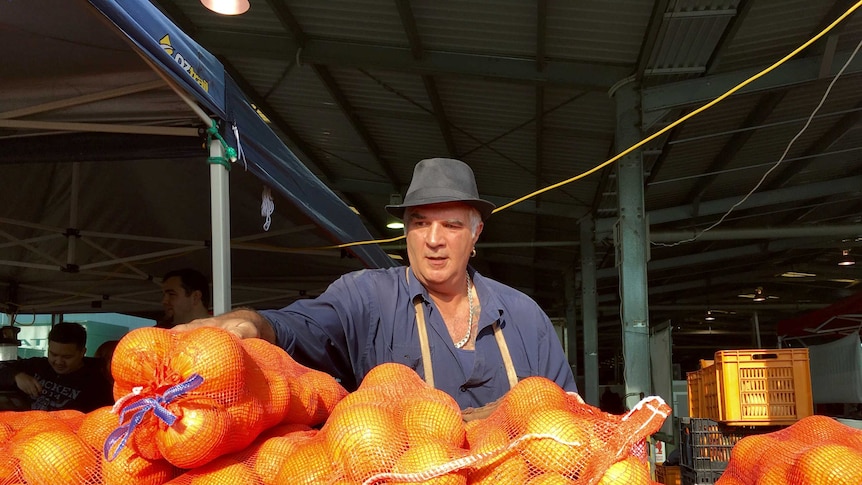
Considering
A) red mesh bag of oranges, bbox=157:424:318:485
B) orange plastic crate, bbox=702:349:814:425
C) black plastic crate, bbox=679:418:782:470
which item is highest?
red mesh bag of oranges, bbox=157:424:318:485

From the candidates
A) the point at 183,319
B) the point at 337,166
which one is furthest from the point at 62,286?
the point at 337,166

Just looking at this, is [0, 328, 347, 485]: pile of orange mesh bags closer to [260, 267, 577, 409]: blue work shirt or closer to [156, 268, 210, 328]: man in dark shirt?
[260, 267, 577, 409]: blue work shirt

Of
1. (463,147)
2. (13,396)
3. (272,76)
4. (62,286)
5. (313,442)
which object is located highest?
(272,76)

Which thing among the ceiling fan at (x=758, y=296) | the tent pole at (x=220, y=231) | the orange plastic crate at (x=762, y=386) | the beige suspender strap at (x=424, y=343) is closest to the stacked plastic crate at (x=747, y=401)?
the orange plastic crate at (x=762, y=386)

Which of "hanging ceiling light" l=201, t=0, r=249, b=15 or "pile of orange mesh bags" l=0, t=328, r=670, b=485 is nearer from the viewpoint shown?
"pile of orange mesh bags" l=0, t=328, r=670, b=485

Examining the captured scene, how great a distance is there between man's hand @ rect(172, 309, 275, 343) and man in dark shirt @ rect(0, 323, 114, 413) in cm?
429

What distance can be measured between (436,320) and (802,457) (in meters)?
1.57

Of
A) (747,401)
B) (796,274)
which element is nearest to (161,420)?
(747,401)

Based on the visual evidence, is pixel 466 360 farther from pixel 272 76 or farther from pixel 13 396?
pixel 272 76

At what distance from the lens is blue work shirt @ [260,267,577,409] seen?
283 centimetres

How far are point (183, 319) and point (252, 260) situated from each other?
2101mm

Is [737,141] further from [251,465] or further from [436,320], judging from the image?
[251,465]

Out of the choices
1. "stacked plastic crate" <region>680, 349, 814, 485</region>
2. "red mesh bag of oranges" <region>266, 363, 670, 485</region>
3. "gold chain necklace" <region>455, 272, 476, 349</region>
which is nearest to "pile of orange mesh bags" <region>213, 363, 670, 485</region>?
"red mesh bag of oranges" <region>266, 363, 670, 485</region>

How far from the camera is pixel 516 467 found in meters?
1.48
